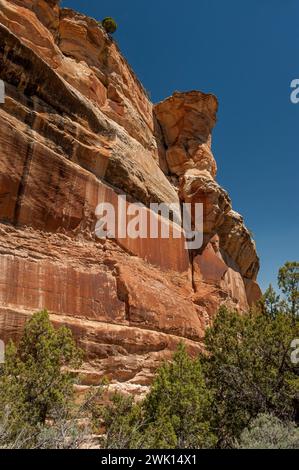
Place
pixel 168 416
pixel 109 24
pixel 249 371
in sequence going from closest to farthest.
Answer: pixel 168 416
pixel 249 371
pixel 109 24

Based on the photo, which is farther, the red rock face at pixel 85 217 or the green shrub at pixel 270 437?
the red rock face at pixel 85 217

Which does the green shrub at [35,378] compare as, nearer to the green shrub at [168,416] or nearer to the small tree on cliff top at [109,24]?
the green shrub at [168,416]

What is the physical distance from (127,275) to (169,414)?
6.81 metres

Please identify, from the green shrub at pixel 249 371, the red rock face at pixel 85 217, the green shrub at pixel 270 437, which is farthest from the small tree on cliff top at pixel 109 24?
the green shrub at pixel 270 437

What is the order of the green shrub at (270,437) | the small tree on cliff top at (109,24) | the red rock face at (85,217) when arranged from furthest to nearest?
the small tree on cliff top at (109,24) → the red rock face at (85,217) → the green shrub at (270,437)

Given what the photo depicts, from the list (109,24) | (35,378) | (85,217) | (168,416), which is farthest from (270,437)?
(109,24)

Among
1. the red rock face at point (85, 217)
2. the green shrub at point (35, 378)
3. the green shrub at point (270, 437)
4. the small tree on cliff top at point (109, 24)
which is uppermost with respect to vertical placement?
the small tree on cliff top at point (109, 24)

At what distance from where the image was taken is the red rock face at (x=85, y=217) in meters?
14.6

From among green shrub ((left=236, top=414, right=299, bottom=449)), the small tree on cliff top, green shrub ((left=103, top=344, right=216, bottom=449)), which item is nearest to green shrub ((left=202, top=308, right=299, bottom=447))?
green shrub ((left=103, top=344, right=216, bottom=449))

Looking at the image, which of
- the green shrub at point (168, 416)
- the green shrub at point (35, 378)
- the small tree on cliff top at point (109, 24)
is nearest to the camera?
the green shrub at point (35, 378)

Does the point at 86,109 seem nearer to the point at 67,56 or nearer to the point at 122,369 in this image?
the point at 67,56

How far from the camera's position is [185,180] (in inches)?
1137

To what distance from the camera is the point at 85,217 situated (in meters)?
17.2

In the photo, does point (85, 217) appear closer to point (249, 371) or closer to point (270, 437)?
point (249, 371)
